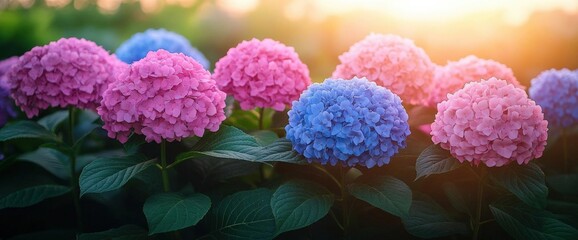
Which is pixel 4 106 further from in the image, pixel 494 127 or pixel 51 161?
pixel 494 127

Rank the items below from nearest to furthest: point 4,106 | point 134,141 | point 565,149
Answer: point 134,141 → point 565,149 → point 4,106

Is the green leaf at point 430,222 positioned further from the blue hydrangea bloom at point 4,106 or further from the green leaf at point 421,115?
the blue hydrangea bloom at point 4,106

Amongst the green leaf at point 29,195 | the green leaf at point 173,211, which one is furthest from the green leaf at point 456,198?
the green leaf at point 29,195

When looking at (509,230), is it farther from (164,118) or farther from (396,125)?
(164,118)

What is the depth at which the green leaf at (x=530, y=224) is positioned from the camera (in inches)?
80.1

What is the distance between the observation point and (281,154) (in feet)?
6.63

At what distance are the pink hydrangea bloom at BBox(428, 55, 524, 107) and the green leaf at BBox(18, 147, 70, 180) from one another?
204 cm

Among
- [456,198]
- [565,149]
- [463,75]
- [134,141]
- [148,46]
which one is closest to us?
[134,141]

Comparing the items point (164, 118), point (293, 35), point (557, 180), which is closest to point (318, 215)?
point (164, 118)

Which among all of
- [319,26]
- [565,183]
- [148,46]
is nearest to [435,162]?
[565,183]

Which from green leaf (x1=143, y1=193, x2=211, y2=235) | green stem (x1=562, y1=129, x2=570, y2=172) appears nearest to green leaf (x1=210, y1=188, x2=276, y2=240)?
green leaf (x1=143, y1=193, x2=211, y2=235)

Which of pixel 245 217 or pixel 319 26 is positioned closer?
pixel 245 217

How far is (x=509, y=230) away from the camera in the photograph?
206 centimetres

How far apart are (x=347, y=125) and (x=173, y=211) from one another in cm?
72
